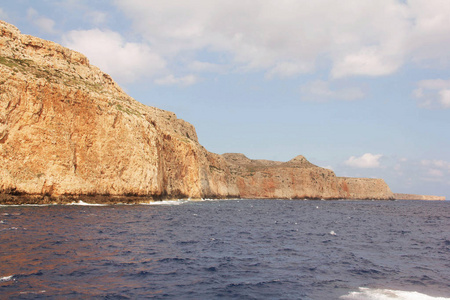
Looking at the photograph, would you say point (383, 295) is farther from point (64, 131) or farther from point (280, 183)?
point (280, 183)

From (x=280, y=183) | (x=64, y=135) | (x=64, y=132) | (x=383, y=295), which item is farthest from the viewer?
(x=280, y=183)

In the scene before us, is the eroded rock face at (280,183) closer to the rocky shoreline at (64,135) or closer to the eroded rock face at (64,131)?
the rocky shoreline at (64,135)

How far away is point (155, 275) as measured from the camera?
15.6m

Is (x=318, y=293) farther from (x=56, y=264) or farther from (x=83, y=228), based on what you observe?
(x=83, y=228)

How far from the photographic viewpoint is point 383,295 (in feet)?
44.4

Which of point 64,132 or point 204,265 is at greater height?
point 64,132

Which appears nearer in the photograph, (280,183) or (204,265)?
(204,265)

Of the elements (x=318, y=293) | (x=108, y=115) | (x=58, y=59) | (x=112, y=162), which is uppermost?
(x=58, y=59)

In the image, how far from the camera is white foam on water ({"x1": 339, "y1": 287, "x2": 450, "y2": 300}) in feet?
43.1

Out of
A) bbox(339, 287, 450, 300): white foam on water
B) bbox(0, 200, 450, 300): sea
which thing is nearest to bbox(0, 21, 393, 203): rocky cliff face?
bbox(0, 200, 450, 300): sea

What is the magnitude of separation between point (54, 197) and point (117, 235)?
3253 cm

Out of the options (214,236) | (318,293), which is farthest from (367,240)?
(318,293)

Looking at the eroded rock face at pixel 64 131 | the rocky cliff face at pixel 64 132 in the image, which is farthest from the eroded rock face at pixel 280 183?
the eroded rock face at pixel 64 131

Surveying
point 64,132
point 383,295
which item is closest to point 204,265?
point 383,295
